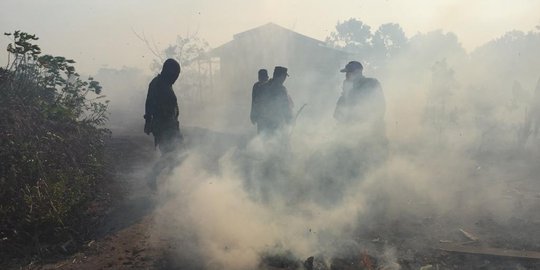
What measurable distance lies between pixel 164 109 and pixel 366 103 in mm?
3180

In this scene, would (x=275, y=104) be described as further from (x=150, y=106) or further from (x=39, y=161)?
(x=39, y=161)

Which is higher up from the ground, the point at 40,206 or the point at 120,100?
the point at 120,100

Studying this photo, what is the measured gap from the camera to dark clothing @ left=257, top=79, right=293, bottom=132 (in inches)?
296

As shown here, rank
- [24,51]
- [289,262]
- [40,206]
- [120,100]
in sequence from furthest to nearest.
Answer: [120,100] < [24,51] < [40,206] < [289,262]

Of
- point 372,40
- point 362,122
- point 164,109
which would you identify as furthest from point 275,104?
point 372,40

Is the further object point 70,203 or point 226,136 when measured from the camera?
point 226,136

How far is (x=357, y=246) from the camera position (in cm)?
425

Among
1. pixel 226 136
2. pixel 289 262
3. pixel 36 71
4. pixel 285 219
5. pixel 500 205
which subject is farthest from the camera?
pixel 226 136

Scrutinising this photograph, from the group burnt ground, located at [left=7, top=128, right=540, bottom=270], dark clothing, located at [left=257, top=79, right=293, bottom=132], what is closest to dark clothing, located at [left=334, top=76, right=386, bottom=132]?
dark clothing, located at [left=257, top=79, right=293, bottom=132]

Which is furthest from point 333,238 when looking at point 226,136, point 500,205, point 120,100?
point 120,100

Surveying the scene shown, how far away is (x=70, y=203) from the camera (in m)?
4.44

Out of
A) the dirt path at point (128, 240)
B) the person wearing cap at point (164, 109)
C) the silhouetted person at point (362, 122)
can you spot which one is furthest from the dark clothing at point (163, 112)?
the silhouetted person at point (362, 122)

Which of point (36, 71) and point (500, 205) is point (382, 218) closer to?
point (500, 205)

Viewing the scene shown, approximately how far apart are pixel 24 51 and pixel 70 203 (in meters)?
2.78
